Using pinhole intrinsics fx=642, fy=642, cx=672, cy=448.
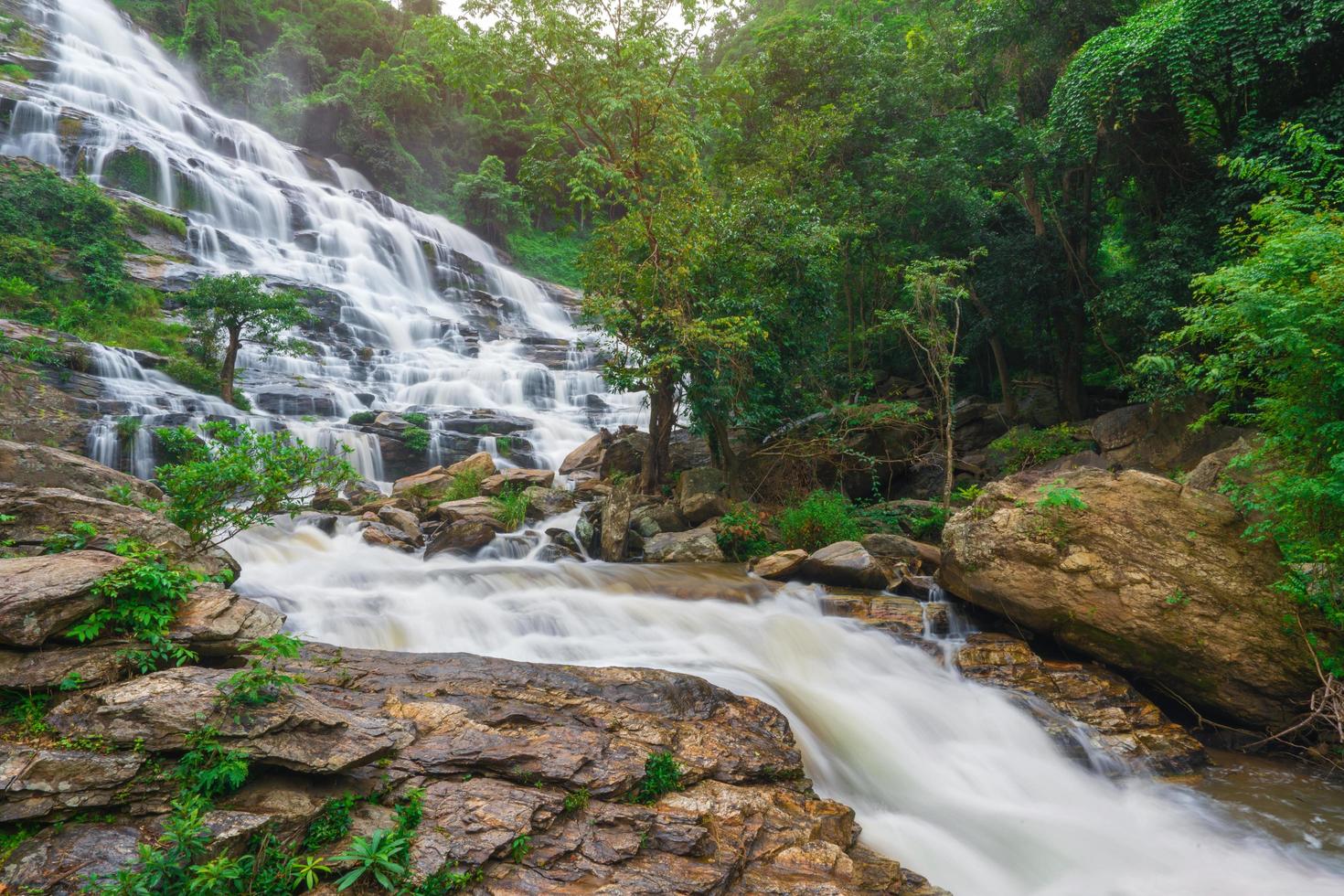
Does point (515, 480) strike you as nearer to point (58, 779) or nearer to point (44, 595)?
point (44, 595)

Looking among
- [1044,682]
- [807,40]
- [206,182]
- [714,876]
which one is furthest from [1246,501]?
[206,182]

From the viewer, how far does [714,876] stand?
3.24 meters

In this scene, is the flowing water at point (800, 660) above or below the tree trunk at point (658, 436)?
below

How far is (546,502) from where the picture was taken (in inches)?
500

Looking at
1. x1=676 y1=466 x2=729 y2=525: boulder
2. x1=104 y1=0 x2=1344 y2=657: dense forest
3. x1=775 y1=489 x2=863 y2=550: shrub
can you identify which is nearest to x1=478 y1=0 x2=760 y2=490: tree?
x1=104 y1=0 x2=1344 y2=657: dense forest

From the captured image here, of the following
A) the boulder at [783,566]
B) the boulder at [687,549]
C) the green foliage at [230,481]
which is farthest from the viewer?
the boulder at [687,549]

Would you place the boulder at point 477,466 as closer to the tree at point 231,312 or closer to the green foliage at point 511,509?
the green foliage at point 511,509

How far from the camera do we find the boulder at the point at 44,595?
316 centimetres

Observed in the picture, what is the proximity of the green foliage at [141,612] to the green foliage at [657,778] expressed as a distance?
8.49ft

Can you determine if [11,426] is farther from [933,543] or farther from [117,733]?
[933,543]

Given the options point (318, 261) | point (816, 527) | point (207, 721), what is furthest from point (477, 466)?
point (318, 261)

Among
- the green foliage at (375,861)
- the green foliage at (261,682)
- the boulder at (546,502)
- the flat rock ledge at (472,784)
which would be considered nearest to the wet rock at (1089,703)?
the flat rock ledge at (472,784)

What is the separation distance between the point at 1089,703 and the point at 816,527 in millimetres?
4489

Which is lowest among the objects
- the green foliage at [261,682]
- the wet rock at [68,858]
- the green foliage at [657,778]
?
the green foliage at [657,778]
